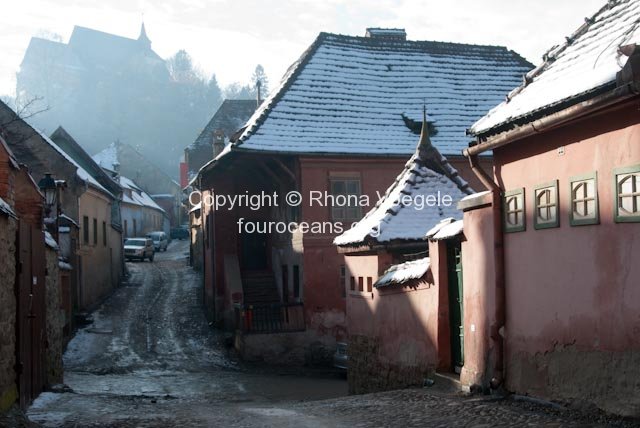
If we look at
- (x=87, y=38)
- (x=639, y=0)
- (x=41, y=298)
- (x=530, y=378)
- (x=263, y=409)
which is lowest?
(x=263, y=409)

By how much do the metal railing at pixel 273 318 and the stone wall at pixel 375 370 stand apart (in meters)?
7.54

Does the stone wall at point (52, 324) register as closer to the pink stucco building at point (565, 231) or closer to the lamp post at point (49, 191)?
the lamp post at point (49, 191)

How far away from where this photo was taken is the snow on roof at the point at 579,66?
8.91 m

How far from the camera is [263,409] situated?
1253 cm

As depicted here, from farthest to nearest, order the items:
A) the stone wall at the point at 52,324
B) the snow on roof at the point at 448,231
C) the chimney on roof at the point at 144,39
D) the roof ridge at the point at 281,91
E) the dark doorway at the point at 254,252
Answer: the chimney on roof at the point at 144,39
the dark doorway at the point at 254,252
the roof ridge at the point at 281,91
the stone wall at the point at 52,324
the snow on roof at the point at 448,231

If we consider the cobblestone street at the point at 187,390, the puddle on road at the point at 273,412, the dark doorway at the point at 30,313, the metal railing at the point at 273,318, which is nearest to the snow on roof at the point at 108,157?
the cobblestone street at the point at 187,390

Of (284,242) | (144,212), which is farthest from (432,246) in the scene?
(144,212)

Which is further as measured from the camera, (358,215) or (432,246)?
(358,215)

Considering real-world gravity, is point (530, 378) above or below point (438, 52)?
below

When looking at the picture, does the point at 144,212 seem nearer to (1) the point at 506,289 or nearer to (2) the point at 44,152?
(2) the point at 44,152

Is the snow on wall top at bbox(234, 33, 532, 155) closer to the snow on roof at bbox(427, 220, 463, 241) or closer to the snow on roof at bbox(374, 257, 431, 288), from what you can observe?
the snow on roof at bbox(374, 257, 431, 288)

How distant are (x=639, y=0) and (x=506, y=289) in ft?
13.4

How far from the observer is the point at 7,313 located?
1020 centimetres

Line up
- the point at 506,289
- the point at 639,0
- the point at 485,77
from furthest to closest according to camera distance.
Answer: the point at 485,77
the point at 506,289
the point at 639,0
